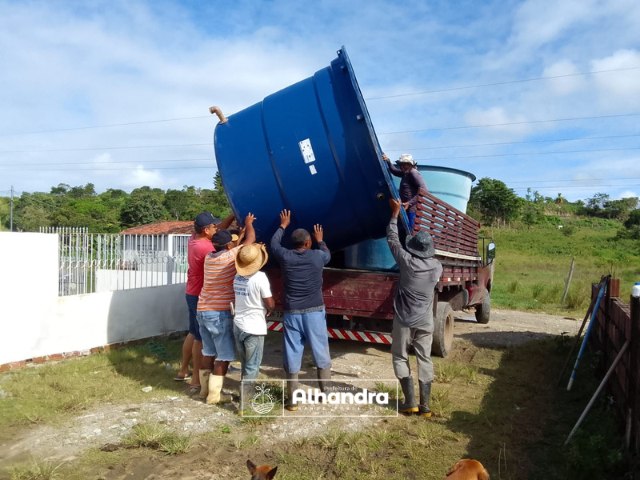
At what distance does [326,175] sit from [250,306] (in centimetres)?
151

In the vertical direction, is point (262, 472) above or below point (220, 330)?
below

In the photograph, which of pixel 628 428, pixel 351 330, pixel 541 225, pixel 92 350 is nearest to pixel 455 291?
pixel 351 330

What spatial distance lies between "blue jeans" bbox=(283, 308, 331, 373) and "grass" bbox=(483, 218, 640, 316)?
6742 millimetres

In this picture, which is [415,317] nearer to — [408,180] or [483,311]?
[408,180]

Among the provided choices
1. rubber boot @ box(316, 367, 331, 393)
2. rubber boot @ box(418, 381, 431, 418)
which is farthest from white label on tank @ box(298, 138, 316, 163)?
rubber boot @ box(418, 381, 431, 418)

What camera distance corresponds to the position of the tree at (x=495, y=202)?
41484 mm

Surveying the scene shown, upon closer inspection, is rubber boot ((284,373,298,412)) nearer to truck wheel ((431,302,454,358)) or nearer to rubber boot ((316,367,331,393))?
rubber boot ((316,367,331,393))

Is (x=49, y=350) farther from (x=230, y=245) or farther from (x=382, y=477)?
(x=382, y=477)

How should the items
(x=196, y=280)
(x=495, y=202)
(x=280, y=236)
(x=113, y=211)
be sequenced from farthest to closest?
(x=113, y=211), (x=495, y=202), (x=196, y=280), (x=280, y=236)

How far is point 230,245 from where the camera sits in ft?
16.9

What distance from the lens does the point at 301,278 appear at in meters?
4.69

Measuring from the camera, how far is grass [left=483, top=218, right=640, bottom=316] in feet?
45.7

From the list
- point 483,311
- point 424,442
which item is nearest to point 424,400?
point 424,442

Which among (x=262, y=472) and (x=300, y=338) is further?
(x=300, y=338)
